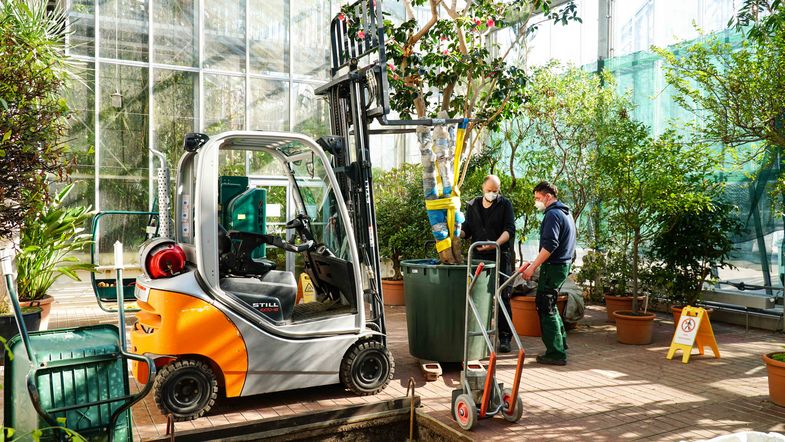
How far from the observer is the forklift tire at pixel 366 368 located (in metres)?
4.73

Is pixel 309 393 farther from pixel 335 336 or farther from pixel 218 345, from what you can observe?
pixel 218 345

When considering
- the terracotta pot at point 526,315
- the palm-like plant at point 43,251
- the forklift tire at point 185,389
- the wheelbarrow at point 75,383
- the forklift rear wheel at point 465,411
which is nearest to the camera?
the wheelbarrow at point 75,383

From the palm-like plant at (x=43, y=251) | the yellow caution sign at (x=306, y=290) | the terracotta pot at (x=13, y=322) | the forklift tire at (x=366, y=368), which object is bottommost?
the forklift tire at (x=366, y=368)

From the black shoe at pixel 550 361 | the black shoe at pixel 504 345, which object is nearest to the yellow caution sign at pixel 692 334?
the black shoe at pixel 550 361

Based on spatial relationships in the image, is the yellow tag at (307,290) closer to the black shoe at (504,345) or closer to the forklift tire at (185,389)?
the forklift tire at (185,389)

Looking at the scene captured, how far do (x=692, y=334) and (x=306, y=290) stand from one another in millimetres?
3818

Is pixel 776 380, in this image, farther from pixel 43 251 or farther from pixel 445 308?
pixel 43 251

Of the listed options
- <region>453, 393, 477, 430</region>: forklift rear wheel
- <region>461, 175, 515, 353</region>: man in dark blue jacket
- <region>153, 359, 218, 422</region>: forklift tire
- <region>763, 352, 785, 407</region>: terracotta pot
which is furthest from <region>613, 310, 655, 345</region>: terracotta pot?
<region>153, 359, 218, 422</region>: forklift tire

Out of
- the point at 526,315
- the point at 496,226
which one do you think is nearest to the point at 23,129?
the point at 496,226

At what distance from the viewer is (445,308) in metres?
5.39

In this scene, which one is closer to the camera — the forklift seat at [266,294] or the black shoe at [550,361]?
the forklift seat at [266,294]

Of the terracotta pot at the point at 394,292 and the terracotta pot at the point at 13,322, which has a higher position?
the terracotta pot at the point at 13,322

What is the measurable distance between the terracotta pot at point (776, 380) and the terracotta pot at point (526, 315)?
2.73m

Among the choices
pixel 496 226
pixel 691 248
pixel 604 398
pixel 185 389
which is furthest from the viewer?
pixel 691 248
